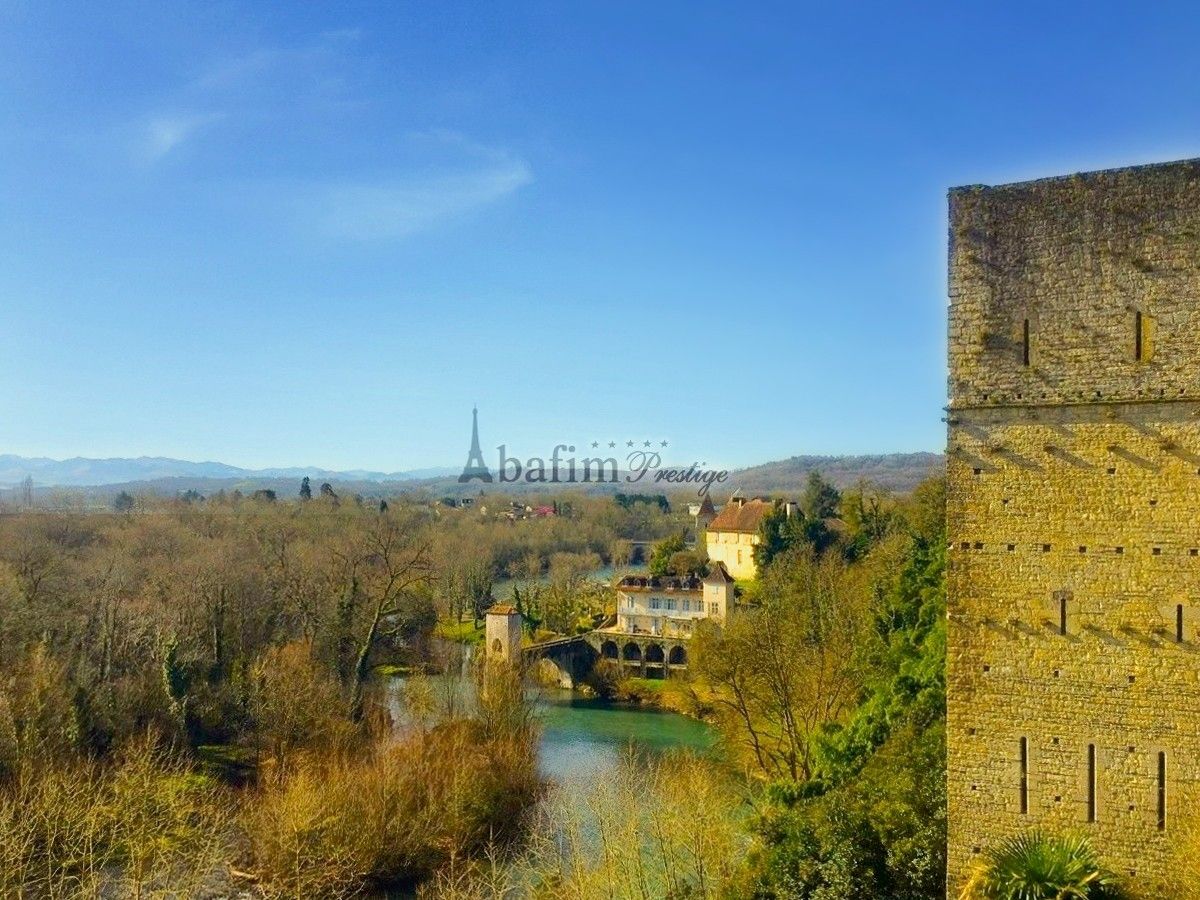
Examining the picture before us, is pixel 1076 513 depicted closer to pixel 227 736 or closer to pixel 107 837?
pixel 107 837

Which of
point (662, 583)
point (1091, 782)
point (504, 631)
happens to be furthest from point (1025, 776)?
point (662, 583)

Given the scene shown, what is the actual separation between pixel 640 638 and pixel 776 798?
2663 cm

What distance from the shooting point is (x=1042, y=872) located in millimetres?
8945

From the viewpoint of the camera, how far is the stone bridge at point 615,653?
41344 mm

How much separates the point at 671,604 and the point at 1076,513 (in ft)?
118

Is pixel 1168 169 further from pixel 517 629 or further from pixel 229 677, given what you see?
pixel 517 629

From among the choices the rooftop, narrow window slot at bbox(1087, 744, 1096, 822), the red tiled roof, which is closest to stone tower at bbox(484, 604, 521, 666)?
the rooftop

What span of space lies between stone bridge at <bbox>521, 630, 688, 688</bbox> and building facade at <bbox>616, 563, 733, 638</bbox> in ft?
2.79

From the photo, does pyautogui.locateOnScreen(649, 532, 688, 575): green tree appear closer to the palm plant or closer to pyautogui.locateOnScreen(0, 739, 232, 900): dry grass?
pyautogui.locateOnScreen(0, 739, 232, 900): dry grass

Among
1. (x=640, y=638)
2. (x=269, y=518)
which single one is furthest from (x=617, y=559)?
(x=640, y=638)

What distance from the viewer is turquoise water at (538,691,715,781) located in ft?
91.3

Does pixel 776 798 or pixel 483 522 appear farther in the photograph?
pixel 483 522

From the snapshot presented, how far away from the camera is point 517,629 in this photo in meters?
38.4

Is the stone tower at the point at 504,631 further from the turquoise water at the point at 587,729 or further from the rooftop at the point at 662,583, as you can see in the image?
the rooftop at the point at 662,583
